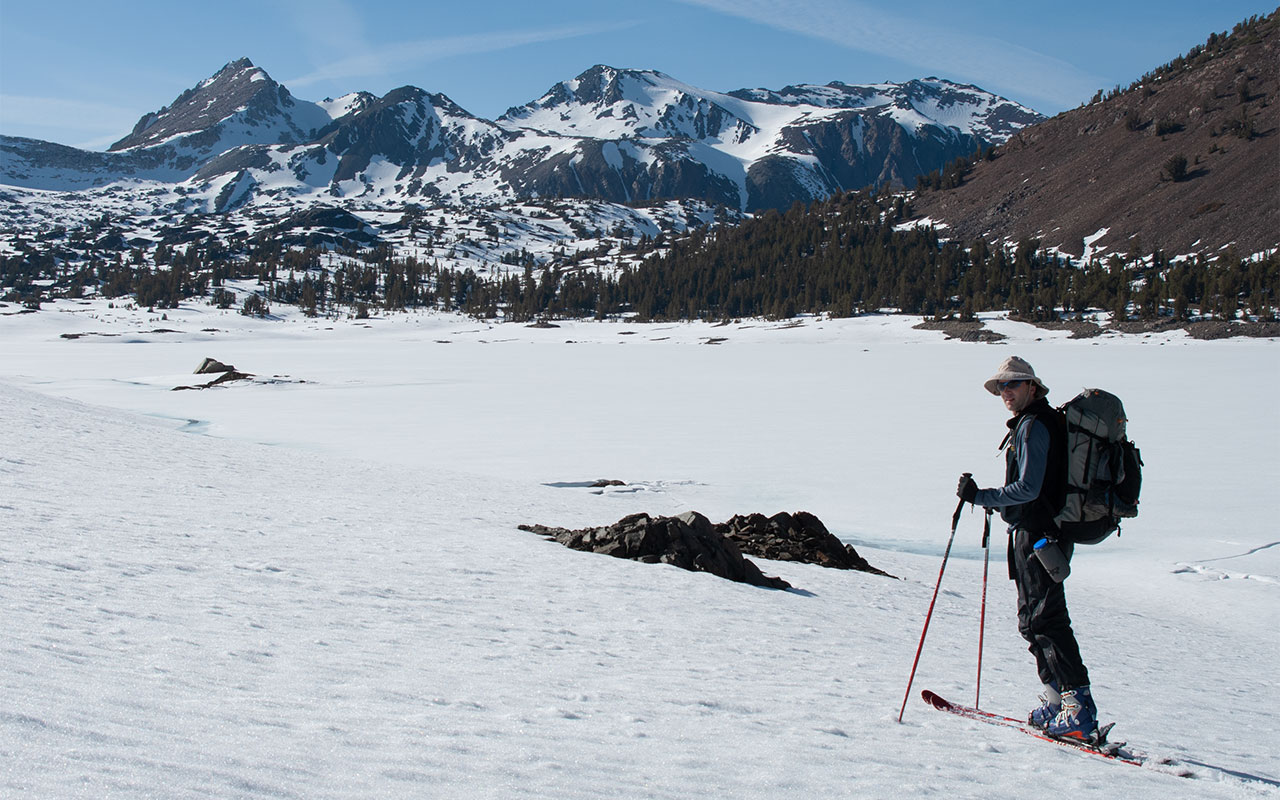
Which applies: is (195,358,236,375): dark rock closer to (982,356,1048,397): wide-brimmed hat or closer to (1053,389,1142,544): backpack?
(982,356,1048,397): wide-brimmed hat

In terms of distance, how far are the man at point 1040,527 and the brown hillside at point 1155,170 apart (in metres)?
116

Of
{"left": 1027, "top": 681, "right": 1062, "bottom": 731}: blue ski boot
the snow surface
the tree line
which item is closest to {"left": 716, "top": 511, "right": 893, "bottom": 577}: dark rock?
the snow surface

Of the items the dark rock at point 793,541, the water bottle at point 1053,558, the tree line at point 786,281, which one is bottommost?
the dark rock at point 793,541

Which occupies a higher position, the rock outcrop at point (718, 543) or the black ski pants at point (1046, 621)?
→ the black ski pants at point (1046, 621)

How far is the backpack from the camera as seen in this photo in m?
5.64

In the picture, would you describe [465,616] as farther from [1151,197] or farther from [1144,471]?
[1151,197]

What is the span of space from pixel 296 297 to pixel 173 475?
172 meters

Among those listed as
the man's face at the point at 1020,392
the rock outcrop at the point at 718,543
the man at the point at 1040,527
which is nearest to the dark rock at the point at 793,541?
the rock outcrop at the point at 718,543

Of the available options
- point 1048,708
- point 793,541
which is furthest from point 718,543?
point 1048,708

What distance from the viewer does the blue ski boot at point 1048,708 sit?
5.99m

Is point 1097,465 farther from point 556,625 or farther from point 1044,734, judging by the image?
point 556,625

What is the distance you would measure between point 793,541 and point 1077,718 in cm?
747

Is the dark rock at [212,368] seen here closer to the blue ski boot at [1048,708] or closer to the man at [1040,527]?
the man at [1040,527]

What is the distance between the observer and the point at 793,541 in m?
13.3
